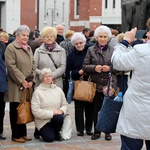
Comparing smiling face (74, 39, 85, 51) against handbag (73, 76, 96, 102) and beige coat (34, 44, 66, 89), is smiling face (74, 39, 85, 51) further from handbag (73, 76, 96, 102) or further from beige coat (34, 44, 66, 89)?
handbag (73, 76, 96, 102)

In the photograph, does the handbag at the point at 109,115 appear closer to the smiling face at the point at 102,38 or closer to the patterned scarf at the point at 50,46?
the smiling face at the point at 102,38

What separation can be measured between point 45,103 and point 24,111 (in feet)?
1.24

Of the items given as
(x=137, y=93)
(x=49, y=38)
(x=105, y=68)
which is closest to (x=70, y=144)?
(x=105, y=68)

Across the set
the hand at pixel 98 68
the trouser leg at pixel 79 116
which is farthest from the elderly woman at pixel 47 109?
the hand at pixel 98 68

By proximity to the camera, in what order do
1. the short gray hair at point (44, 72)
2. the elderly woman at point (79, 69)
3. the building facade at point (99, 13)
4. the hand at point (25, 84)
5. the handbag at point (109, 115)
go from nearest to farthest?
the handbag at point (109, 115) → the hand at point (25, 84) → the short gray hair at point (44, 72) → the elderly woman at point (79, 69) → the building facade at point (99, 13)

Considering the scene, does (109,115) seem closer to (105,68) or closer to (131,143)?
(131,143)

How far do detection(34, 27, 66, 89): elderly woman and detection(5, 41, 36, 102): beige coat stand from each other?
1.55 feet

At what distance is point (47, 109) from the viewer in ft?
23.5

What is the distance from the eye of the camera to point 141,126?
4.35 meters

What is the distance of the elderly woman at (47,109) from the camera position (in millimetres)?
7070

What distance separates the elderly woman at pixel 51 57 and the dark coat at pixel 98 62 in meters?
0.49

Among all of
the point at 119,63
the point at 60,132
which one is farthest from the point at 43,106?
the point at 119,63

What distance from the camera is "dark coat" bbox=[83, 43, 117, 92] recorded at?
282 inches

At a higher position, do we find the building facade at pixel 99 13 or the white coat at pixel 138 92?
the building facade at pixel 99 13
